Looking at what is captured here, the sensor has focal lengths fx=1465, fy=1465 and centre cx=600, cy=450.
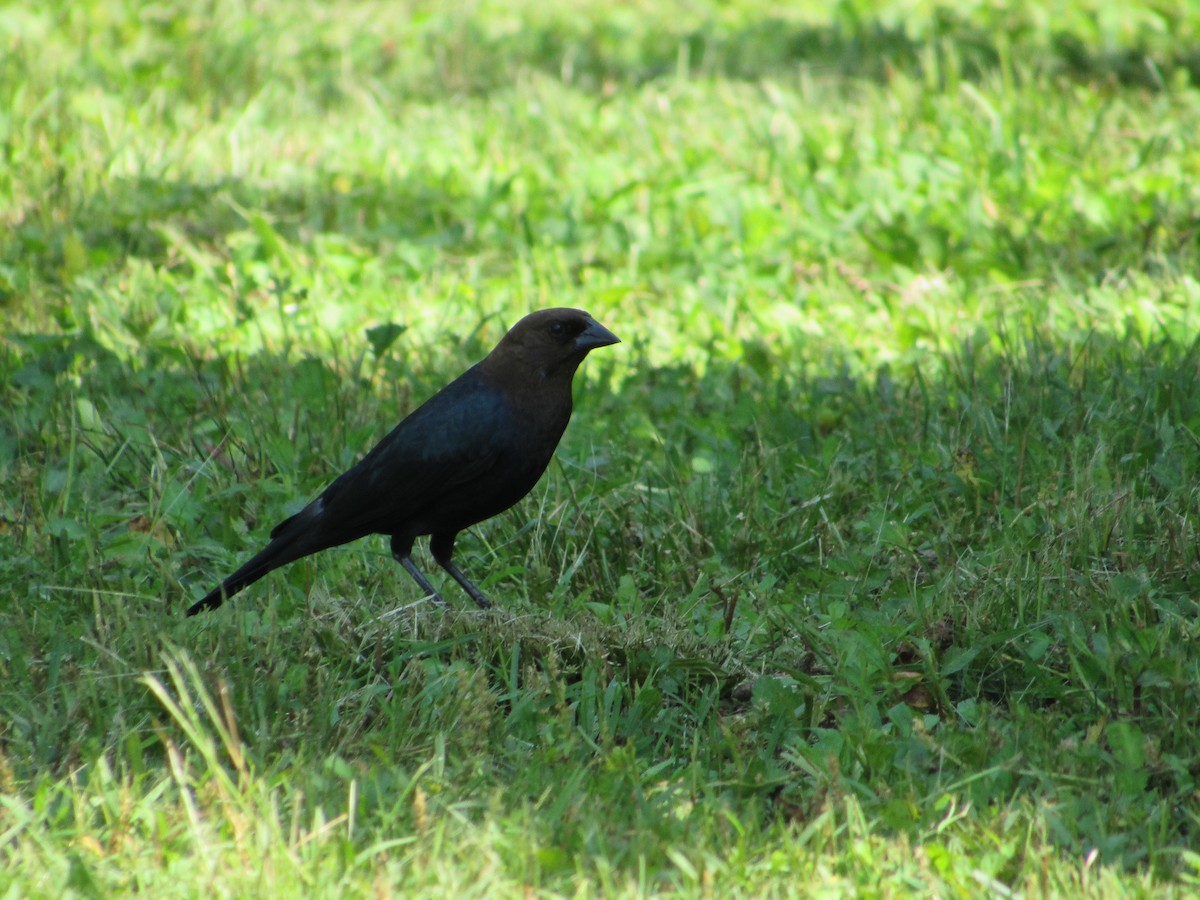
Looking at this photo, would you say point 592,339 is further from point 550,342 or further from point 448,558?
point 448,558

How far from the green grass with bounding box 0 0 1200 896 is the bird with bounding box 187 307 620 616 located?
0.18m

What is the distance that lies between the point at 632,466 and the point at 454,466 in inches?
41.1

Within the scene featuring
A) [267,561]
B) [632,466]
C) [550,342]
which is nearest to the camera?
[267,561]

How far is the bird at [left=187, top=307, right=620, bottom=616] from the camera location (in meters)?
3.90

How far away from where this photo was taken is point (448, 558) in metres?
4.22

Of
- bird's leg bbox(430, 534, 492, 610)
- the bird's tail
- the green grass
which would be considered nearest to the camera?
the green grass

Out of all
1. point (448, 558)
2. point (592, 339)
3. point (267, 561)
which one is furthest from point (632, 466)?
point (267, 561)

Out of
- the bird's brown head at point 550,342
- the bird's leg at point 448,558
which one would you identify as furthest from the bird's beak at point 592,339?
the bird's leg at point 448,558

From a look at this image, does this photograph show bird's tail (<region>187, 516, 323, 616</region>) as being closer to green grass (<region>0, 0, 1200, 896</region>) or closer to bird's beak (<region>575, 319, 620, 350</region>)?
green grass (<region>0, 0, 1200, 896</region>)

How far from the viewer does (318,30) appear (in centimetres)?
1042

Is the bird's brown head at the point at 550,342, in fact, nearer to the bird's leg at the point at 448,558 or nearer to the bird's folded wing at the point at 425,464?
the bird's folded wing at the point at 425,464

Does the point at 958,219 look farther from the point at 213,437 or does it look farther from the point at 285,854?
the point at 285,854

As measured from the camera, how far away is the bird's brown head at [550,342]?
4.11 metres

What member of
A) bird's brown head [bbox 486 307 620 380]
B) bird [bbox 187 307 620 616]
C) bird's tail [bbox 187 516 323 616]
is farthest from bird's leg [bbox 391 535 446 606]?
bird's brown head [bbox 486 307 620 380]
